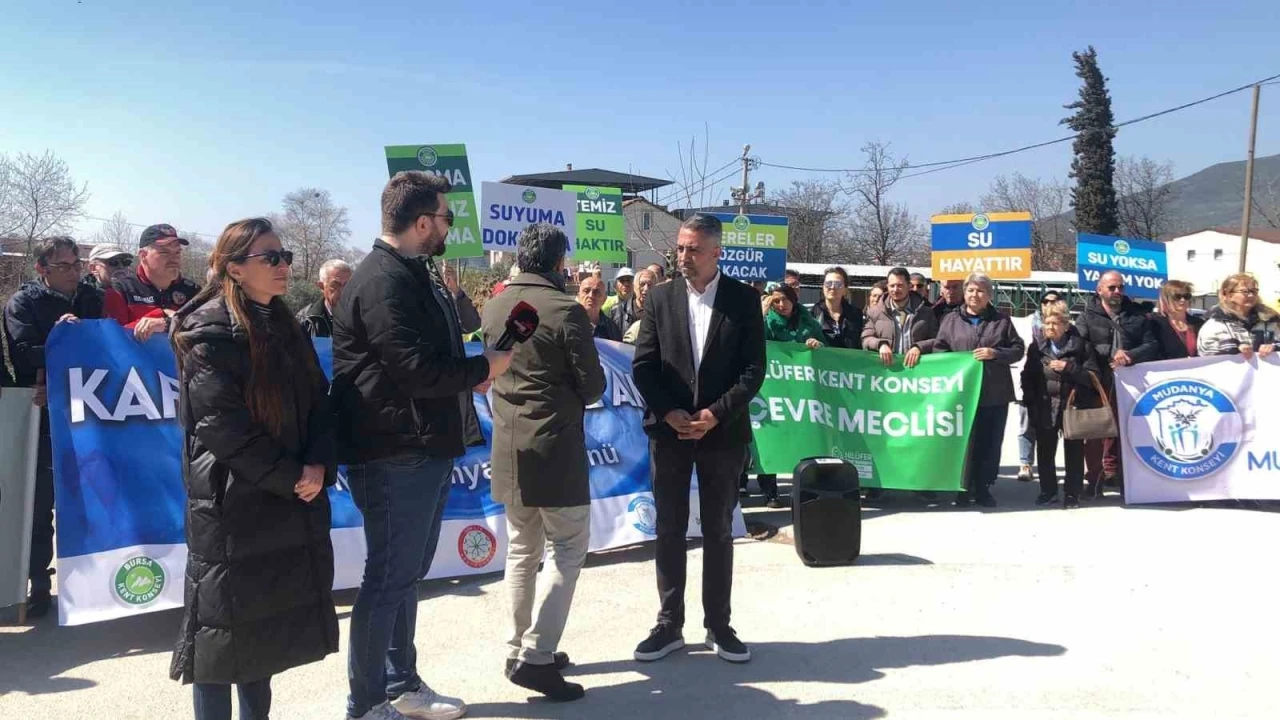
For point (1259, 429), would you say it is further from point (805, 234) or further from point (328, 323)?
point (805, 234)

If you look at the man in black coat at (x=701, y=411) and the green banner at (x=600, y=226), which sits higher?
the green banner at (x=600, y=226)

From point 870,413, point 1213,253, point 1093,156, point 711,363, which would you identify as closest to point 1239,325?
point 870,413

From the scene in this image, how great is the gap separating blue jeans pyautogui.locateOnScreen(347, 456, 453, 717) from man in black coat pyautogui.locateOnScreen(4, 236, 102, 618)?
8.17 ft

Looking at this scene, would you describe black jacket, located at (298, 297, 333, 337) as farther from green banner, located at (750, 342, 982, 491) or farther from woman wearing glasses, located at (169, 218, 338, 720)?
green banner, located at (750, 342, 982, 491)

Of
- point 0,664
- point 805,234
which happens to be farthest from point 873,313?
point 805,234

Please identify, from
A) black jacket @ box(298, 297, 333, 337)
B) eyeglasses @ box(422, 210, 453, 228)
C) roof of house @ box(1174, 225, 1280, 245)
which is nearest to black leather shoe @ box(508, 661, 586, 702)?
eyeglasses @ box(422, 210, 453, 228)

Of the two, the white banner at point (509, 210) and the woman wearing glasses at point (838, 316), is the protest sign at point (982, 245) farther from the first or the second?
the white banner at point (509, 210)

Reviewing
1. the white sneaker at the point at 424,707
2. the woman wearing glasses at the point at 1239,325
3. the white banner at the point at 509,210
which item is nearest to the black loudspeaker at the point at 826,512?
the white sneaker at the point at 424,707

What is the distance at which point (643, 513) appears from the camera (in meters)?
6.21

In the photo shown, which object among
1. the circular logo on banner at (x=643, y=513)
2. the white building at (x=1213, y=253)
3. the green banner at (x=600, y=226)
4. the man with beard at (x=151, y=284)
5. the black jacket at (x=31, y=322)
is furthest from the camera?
the white building at (x=1213, y=253)

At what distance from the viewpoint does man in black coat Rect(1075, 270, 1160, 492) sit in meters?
7.91

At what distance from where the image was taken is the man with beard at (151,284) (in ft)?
16.6

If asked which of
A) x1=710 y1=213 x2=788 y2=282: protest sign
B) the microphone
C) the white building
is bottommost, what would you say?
the microphone

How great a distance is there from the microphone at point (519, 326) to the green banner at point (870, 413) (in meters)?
4.62
